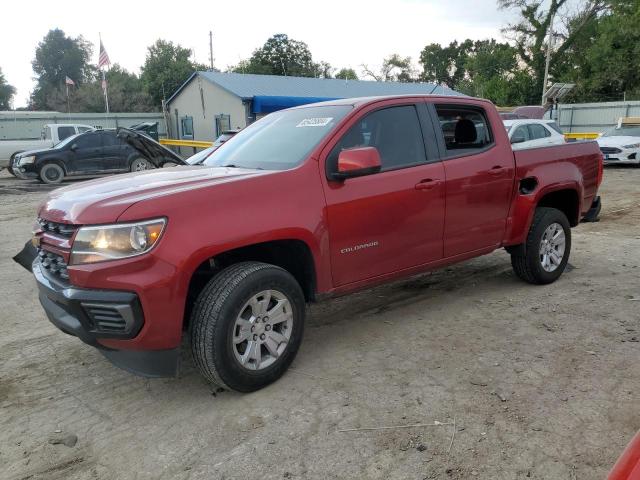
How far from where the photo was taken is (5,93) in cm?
7006

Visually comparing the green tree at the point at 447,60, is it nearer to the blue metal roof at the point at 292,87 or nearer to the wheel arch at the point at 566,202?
the blue metal roof at the point at 292,87

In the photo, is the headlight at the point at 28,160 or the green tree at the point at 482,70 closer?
the headlight at the point at 28,160

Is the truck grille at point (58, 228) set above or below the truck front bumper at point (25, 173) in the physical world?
above

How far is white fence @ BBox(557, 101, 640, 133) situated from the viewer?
84.9 ft

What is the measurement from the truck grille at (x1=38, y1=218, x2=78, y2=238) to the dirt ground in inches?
42.4

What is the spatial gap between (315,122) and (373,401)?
2038mm

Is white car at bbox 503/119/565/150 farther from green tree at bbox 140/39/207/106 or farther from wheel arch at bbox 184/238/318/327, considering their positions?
green tree at bbox 140/39/207/106

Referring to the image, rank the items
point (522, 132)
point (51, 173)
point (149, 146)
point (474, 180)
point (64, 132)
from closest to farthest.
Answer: point (474, 180) → point (149, 146) → point (522, 132) → point (51, 173) → point (64, 132)

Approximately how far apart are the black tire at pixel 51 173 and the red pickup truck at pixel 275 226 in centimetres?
1331

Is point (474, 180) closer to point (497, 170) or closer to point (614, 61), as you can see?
point (497, 170)

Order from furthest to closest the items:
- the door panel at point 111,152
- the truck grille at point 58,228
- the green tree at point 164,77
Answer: the green tree at point 164,77
the door panel at point 111,152
the truck grille at point 58,228

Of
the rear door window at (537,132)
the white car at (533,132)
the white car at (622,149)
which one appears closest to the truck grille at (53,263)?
the white car at (533,132)

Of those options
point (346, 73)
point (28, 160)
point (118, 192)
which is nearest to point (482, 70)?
point (346, 73)

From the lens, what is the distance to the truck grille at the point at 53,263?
2996mm
